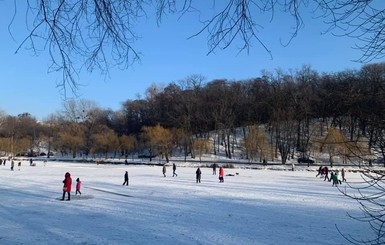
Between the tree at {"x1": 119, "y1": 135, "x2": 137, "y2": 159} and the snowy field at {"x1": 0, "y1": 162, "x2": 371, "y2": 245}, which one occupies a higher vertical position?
the tree at {"x1": 119, "y1": 135, "x2": 137, "y2": 159}

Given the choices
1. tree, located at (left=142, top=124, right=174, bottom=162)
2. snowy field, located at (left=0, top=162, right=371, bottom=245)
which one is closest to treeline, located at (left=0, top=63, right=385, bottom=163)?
tree, located at (left=142, top=124, right=174, bottom=162)

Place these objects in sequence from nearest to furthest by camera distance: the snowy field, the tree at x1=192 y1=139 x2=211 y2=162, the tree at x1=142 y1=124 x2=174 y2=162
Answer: the snowy field → the tree at x1=192 y1=139 x2=211 y2=162 → the tree at x1=142 y1=124 x2=174 y2=162

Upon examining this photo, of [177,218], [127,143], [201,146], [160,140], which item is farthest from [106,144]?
[177,218]

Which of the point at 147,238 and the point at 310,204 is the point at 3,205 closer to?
the point at 147,238

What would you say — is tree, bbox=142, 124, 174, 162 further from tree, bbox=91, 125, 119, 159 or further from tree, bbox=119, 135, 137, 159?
tree, bbox=91, 125, 119, 159

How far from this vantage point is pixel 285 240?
12.8 m

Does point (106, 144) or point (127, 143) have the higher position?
point (127, 143)

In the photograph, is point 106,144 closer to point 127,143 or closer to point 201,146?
point 127,143

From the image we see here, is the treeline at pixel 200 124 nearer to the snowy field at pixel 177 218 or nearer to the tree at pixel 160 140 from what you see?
the tree at pixel 160 140

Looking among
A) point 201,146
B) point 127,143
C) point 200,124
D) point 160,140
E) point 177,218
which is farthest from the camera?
point 200,124

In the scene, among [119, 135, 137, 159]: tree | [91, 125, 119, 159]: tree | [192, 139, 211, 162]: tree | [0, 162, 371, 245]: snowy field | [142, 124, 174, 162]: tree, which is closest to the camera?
[0, 162, 371, 245]: snowy field

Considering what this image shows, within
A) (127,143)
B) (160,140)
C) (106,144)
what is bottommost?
(106,144)

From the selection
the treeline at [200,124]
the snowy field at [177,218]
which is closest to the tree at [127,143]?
the treeline at [200,124]

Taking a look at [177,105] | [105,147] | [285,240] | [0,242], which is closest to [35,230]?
[0,242]
